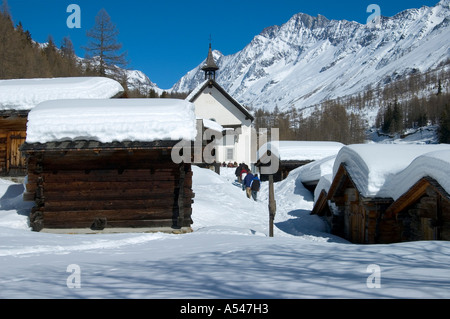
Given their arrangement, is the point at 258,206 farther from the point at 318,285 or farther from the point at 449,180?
the point at 318,285

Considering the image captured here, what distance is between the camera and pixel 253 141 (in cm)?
4109

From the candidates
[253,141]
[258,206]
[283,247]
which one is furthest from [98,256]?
[253,141]

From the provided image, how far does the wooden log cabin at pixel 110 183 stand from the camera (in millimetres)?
11062

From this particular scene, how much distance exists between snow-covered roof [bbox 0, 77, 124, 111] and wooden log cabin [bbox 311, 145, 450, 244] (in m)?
11.8

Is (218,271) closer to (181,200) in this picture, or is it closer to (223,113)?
(181,200)

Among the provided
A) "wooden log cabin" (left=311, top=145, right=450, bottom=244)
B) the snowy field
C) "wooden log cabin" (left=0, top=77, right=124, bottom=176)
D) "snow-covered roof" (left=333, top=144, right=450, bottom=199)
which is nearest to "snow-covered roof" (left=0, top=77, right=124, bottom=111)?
"wooden log cabin" (left=0, top=77, right=124, bottom=176)

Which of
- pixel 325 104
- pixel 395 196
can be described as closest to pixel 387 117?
pixel 325 104

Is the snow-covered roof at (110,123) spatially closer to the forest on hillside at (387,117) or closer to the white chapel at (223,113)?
the white chapel at (223,113)

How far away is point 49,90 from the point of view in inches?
682

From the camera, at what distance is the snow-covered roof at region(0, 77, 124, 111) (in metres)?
16.3

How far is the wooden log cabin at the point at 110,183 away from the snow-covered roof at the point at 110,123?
0.10ft

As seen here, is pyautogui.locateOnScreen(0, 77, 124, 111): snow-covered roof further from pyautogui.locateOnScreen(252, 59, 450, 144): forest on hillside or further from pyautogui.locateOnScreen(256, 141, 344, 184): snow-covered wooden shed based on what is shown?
pyautogui.locateOnScreen(252, 59, 450, 144): forest on hillside

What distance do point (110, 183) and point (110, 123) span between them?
181 cm

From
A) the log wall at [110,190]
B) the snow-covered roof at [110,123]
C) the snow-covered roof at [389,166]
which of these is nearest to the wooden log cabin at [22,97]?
the snow-covered roof at [110,123]
